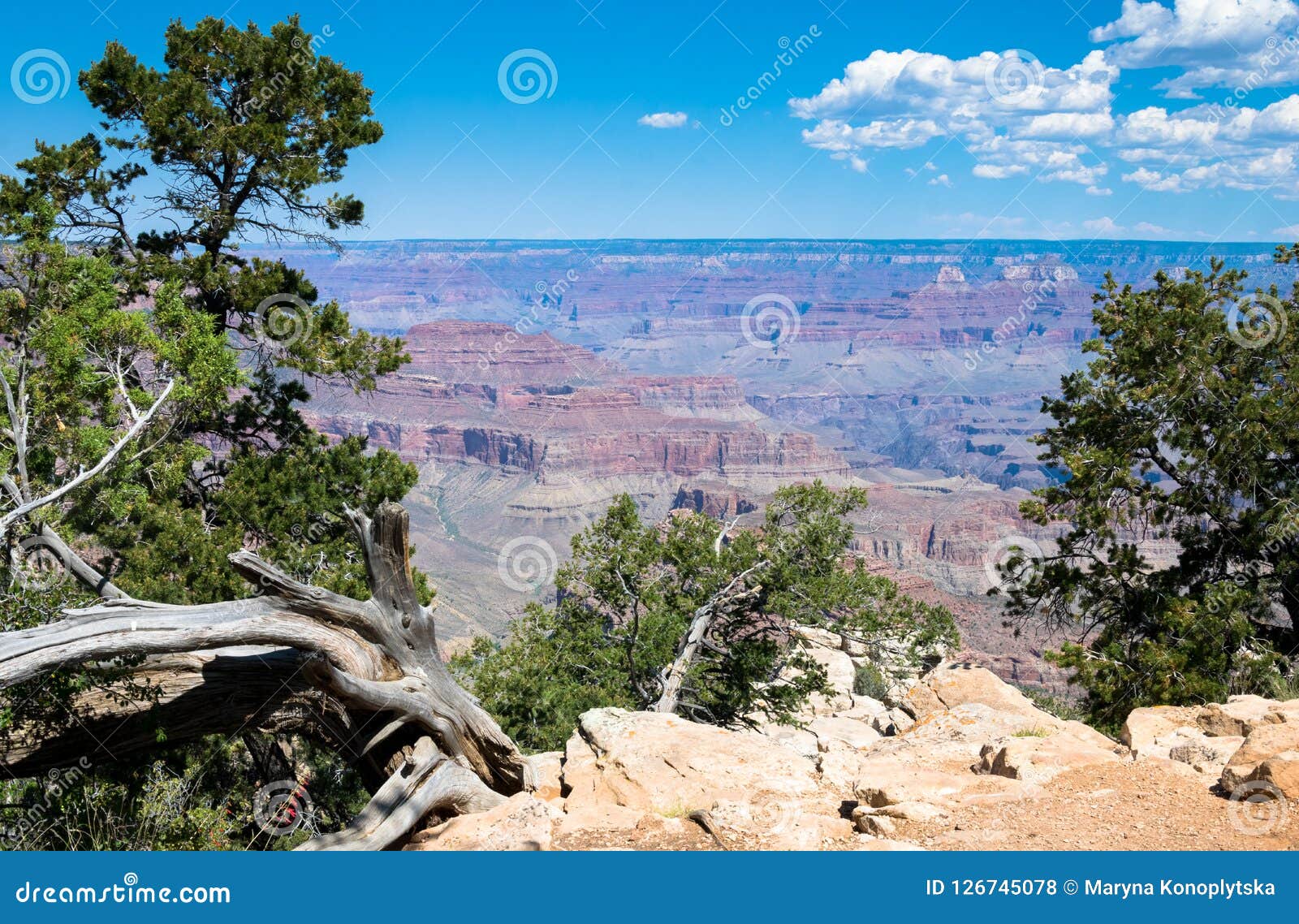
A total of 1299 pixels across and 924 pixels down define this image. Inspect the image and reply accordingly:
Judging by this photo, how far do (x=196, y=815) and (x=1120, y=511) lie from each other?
628 inches

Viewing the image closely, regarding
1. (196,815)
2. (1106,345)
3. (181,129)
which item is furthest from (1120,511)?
(181,129)

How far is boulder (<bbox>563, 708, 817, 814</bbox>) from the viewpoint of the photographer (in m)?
8.55

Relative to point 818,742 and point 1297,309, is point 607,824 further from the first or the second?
point 1297,309

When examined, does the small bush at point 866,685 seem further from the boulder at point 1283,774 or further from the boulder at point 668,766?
the boulder at point 1283,774

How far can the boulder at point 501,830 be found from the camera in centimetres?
752

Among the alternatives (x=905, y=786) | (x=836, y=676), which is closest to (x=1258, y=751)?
(x=905, y=786)

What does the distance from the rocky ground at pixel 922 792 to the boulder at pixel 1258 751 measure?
2 cm

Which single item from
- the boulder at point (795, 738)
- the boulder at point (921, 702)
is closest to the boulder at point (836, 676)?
the boulder at point (795, 738)

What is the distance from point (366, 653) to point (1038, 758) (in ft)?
21.5

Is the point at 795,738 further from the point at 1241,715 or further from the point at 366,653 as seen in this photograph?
the point at 366,653

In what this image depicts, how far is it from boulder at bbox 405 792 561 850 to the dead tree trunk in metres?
0.34

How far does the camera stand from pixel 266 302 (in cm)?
1745

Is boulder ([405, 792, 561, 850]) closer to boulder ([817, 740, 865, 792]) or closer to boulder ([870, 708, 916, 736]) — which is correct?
boulder ([817, 740, 865, 792])

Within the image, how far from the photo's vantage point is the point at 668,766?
9.15 metres
